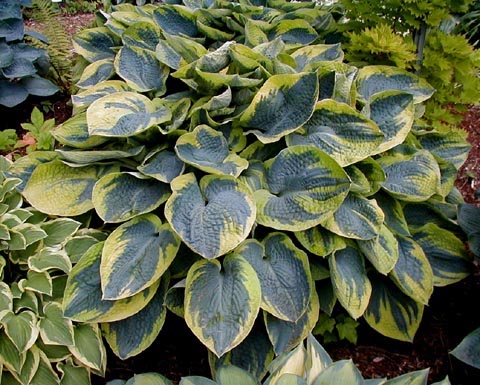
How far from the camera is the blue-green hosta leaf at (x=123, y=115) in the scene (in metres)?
1.87

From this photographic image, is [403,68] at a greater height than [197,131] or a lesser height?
greater

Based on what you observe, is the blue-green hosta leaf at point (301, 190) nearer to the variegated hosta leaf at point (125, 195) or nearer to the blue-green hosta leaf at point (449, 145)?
the variegated hosta leaf at point (125, 195)

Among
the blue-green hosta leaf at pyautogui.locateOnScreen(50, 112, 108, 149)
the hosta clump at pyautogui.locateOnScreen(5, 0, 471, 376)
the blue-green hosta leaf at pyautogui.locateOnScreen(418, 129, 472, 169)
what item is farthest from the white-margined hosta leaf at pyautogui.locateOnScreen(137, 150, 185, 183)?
the blue-green hosta leaf at pyautogui.locateOnScreen(418, 129, 472, 169)

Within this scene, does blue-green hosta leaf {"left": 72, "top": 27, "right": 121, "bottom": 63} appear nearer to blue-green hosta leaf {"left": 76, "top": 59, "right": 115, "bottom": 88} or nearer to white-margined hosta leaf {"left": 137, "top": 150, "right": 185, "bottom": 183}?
blue-green hosta leaf {"left": 76, "top": 59, "right": 115, "bottom": 88}

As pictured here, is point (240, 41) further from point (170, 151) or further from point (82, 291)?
point (82, 291)

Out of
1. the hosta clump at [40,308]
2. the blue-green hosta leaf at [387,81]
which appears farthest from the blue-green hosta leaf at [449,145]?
the hosta clump at [40,308]

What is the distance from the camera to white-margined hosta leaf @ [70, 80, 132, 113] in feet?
6.97

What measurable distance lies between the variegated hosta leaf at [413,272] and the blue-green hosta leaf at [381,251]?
95 mm

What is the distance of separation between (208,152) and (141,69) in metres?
0.57

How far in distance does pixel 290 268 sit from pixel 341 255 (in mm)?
Result: 209

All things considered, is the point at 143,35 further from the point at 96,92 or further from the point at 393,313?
the point at 393,313

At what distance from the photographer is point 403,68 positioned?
2.33 m

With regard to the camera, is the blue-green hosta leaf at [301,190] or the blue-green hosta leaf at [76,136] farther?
the blue-green hosta leaf at [76,136]

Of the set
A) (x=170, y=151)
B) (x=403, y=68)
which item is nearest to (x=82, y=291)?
(x=170, y=151)
